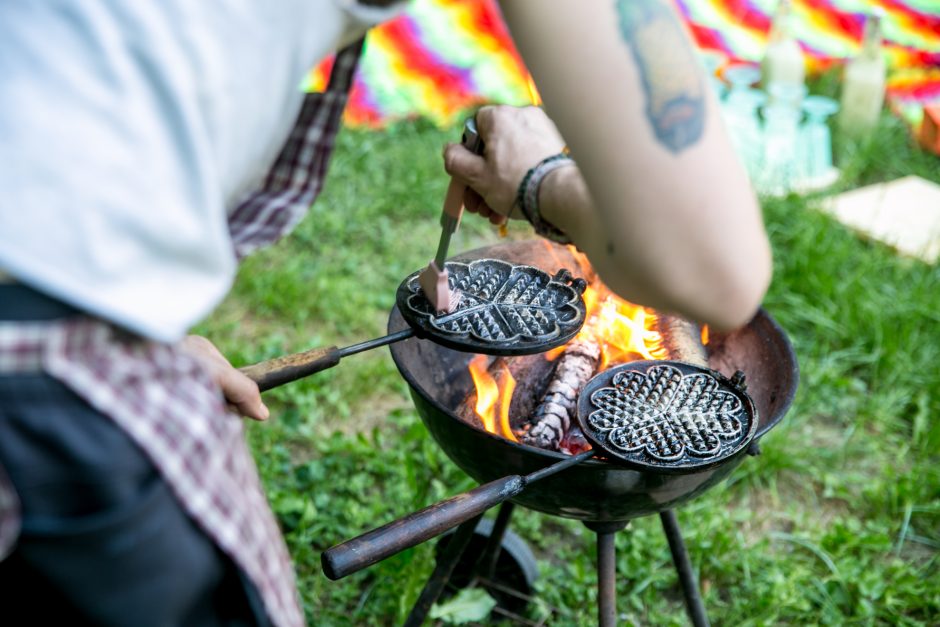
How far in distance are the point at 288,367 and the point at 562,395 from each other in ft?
2.59

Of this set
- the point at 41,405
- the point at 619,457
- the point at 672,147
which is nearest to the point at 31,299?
the point at 41,405

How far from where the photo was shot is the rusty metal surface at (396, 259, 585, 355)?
1.84m

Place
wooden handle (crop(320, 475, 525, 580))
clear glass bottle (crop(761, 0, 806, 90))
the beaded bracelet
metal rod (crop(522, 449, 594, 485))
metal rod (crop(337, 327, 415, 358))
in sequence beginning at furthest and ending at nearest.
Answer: clear glass bottle (crop(761, 0, 806, 90)) < metal rod (crop(337, 327, 415, 358)) < metal rod (crop(522, 449, 594, 485)) < wooden handle (crop(320, 475, 525, 580)) < the beaded bracelet

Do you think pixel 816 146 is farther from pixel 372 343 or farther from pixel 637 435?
pixel 372 343

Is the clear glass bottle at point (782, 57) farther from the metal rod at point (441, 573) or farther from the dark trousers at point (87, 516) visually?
the dark trousers at point (87, 516)

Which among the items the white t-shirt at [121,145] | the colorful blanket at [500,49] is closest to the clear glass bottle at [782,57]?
the colorful blanket at [500,49]

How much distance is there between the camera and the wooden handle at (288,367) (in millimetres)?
1770

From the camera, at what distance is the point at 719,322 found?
1.13 metres

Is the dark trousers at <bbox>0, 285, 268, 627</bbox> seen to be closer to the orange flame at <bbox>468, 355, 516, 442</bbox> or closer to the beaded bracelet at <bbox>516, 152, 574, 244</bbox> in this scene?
the beaded bracelet at <bbox>516, 152, 574, 244</bbox>

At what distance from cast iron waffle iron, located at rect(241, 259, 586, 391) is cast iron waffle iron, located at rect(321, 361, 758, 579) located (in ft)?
0.67

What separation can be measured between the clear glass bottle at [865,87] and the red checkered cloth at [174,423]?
4.80 meters

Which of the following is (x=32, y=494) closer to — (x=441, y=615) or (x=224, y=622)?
(x=224, y=622)

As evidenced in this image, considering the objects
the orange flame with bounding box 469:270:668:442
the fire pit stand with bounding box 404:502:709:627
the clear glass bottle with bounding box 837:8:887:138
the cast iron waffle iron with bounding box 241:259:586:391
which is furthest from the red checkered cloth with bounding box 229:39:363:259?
the clear glass bottle with bounding box 837:8:887:138

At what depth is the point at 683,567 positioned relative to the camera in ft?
7.50
